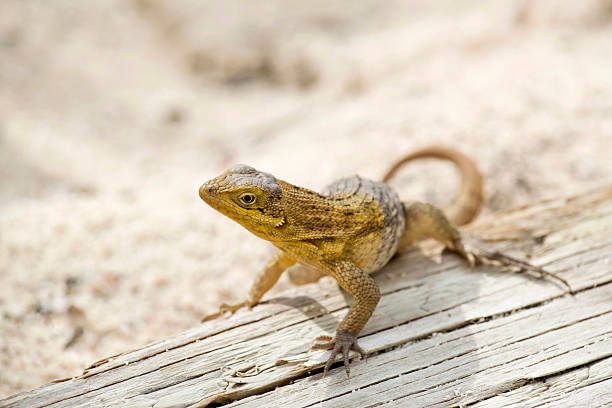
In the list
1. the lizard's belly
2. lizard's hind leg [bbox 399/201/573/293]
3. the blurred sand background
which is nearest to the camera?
the lizard's belly

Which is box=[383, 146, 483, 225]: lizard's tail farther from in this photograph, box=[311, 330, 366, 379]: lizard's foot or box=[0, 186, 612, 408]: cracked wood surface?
box=[311, 330, 366, 379]: lizard's foot

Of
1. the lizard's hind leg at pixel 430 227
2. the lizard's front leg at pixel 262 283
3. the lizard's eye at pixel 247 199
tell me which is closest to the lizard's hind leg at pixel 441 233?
the lizard's hind leg at pixel 430 227

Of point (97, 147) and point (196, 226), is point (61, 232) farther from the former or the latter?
point (97, 147)

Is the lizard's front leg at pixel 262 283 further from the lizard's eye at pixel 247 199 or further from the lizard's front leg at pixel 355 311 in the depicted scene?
the lizard's eye at pixel 247 199

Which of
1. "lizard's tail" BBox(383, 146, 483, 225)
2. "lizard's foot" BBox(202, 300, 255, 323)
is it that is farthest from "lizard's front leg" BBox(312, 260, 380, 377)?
"lizard's tail" BBox(383, 146, 483, 225)

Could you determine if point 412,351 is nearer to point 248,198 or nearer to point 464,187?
point 248,198

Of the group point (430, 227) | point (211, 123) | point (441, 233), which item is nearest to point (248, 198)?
point (430, 227)

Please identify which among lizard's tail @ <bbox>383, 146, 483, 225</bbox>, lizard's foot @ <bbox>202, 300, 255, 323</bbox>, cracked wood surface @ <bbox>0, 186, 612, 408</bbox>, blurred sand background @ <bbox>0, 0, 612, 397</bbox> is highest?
blurred sand background @ <bbox>0, 0, 612, 397</bbox>
